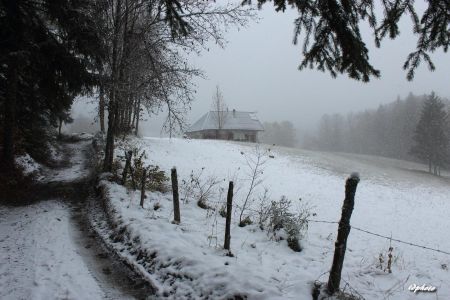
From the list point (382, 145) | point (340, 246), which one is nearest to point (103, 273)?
point (340, 246)

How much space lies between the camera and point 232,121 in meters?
59.4

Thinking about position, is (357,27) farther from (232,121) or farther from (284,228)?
(232,121)

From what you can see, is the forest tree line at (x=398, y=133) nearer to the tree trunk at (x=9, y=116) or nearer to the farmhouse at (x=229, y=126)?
the farmhouse at (x=229, y=126)

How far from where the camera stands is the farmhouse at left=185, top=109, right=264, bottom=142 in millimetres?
58125

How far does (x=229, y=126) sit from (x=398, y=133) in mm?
40054

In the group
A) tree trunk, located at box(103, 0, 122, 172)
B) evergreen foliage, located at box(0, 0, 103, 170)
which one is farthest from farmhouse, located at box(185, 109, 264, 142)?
tree trunk, located at box(103, 0, 122, 172)

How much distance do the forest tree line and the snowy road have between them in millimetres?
49928

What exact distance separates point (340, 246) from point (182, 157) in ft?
68.5

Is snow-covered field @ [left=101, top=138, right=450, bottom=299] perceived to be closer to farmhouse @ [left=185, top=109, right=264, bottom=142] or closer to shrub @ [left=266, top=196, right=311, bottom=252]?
shrub @ [left=266, top=196, right=311, bottom=252]

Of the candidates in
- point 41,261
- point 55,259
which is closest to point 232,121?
point 55,259

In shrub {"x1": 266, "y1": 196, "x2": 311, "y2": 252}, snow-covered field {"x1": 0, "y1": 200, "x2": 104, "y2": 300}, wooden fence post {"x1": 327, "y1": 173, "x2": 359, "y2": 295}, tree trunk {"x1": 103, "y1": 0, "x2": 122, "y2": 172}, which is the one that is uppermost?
tree trunk {"x1": 103, "y1": 0, "x2": 122, "y2": 172}

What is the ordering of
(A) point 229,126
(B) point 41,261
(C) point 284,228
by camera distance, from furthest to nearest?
(A) point 229,126, (C) point 284,228, (B) point 41,261

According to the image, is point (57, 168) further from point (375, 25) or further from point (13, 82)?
point (375, 25)

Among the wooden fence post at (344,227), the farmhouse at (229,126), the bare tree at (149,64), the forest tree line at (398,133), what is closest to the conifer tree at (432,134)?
the forest tree line at (398,133)
